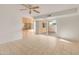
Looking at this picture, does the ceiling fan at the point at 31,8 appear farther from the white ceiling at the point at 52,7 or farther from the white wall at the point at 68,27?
the white wall at the point at 68,27

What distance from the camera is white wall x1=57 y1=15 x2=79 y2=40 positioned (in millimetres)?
1949

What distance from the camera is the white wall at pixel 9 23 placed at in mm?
1938

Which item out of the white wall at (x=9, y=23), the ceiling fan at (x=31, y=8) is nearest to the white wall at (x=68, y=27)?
the ceiling fan at (x=31, y=8)

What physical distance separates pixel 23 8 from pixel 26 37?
534 millimetres

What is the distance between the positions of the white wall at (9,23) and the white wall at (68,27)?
761 mm

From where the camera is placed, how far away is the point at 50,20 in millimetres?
2137

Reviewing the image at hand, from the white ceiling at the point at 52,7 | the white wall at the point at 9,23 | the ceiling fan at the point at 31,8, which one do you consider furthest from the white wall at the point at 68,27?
the white wall at the point at 9,23

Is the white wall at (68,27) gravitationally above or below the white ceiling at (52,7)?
below

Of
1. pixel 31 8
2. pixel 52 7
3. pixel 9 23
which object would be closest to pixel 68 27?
pixel 52 7

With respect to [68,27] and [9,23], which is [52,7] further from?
[9,23]

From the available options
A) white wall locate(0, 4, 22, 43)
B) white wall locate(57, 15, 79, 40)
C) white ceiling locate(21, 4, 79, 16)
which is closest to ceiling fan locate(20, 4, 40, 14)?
white ceiling locate(21, 4, 79, 16)
